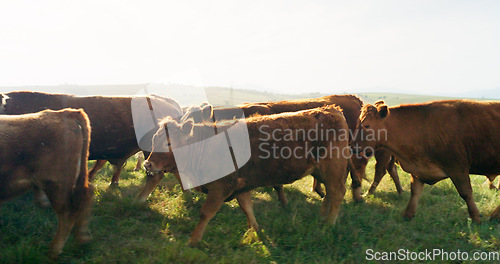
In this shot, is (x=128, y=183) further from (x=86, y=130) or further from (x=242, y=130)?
(x=242, y=130)

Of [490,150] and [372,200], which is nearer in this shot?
[490,150]

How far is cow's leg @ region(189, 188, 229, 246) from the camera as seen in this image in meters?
4.39

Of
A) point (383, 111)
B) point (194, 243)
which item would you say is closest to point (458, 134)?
point (383, 111)

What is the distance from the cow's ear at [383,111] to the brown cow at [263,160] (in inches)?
33.8

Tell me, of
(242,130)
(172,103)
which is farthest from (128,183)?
(242,130)

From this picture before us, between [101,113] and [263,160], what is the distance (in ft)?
12.5

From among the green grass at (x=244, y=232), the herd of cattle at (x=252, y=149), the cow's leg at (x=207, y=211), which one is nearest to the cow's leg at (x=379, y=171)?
the green grass at (x=244, y=232)

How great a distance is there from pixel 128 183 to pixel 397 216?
5.68 metres

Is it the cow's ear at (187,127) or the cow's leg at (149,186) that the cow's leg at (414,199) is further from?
the cow's leg at (149,186)

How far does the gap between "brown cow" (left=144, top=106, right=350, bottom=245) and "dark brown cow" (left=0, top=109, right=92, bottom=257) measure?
905mm

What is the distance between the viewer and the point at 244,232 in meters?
4.94

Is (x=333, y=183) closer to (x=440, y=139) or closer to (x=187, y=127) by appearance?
(x=440, y=139)

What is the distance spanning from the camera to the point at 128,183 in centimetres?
761

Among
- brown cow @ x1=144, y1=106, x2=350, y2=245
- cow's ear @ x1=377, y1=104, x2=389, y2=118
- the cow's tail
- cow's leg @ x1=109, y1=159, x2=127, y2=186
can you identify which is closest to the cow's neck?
cow's ear @ x1=377, y1=104, x2=389, y2=118
